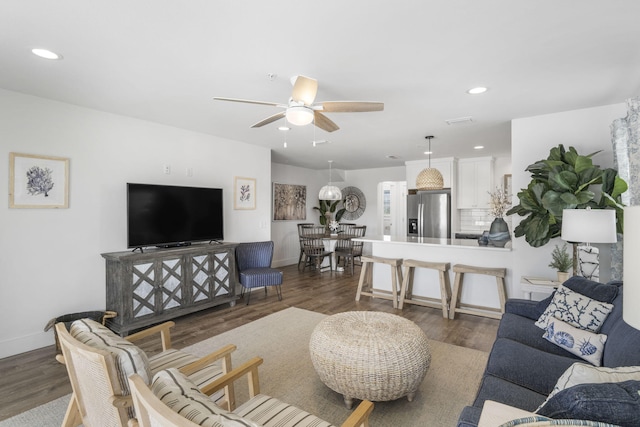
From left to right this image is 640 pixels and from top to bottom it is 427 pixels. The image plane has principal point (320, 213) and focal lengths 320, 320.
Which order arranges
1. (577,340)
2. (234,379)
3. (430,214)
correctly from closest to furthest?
(234,379) < (577,340) < (430,214)

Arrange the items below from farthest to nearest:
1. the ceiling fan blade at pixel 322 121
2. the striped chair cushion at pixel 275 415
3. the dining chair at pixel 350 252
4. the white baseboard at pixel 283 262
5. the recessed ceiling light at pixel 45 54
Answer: the white baseboard at pixel 283 262
the dining chair at pixel 350 252
the ceiling fan blade at pixel 322 121
the recessed ceiling light at pixel 45 54
the striped chair cushion at pixel 275 415

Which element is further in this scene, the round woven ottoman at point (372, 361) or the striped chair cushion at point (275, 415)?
the round woven ottoman at point (372, 361)

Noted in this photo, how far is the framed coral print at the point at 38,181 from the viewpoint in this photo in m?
3.10

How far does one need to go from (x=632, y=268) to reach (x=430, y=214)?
247 inches

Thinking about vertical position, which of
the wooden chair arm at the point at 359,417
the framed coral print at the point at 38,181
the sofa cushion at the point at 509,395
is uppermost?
the framed coral print at the point at 38,181

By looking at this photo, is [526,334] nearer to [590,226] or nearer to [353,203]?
[590,226]

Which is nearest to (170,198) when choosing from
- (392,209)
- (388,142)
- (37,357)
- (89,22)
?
(37,357)

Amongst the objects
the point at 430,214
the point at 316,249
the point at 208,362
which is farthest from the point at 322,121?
the point at 430,214

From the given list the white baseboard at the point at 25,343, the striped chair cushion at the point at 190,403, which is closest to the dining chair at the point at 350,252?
the white baseboard at the point at 25,343

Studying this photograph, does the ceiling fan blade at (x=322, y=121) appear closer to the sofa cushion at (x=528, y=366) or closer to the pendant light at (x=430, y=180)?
the sofa cushion at (x=528, y=366)

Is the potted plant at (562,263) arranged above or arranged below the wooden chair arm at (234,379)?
above

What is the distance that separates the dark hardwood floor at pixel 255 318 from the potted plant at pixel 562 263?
0.95 meters

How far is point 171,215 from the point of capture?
4078 mm

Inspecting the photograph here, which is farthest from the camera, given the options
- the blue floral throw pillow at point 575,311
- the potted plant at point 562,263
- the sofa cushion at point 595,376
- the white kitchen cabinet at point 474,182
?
the white kitchen cabinet at point 474,182
